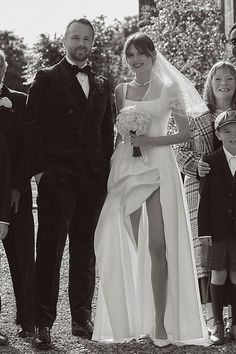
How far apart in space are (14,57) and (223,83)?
60198mm

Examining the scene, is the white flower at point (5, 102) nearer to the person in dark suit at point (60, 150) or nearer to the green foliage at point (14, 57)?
the person in dark suit at point (60, 150)

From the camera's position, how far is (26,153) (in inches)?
247

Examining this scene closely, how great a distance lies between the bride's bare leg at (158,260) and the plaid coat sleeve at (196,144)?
63 cm

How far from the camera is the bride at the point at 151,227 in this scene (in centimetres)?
633

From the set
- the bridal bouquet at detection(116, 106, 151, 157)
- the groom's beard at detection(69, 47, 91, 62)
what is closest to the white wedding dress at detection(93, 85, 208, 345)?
the bridal bouquet at detection(116, 106, 151, 157)

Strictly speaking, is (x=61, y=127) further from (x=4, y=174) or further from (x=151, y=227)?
(x=151, y=227)

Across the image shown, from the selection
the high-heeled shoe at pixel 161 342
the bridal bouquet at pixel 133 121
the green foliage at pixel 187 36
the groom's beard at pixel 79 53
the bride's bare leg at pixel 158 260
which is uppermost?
the green foliage at pixel 187 36

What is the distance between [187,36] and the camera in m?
19.1

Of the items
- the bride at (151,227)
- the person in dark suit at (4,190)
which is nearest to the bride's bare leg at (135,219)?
the bride at (151,227)

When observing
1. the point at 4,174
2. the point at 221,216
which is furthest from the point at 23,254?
the point at 221,216

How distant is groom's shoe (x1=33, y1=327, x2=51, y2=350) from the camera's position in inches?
243

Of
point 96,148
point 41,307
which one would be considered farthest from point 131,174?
point 41,307

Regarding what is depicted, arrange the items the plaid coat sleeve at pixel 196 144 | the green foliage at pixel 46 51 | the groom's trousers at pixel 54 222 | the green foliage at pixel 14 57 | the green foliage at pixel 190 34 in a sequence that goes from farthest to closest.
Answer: the green foliage at pixel 14 57 < the green foliage at pixel 46 51 < the green foliage at pixel 190 34 < the plaid coat sleeve at pixel 196 144 < the groom's trousers at pixel 54 222

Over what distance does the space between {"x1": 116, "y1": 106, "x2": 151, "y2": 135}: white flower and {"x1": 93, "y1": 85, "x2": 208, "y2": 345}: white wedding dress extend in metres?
0.11
